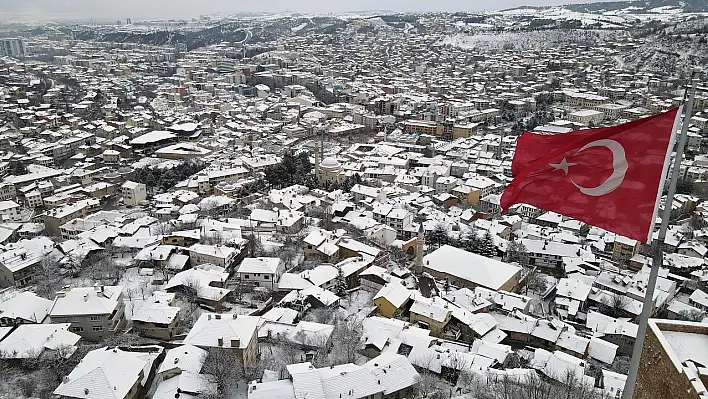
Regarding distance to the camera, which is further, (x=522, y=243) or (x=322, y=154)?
(x=322, y=154)

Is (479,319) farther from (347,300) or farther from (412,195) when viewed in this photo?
(412,195)

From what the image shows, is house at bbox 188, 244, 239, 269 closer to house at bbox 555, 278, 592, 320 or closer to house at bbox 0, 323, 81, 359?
house at bbox 0, 323, 81, 359

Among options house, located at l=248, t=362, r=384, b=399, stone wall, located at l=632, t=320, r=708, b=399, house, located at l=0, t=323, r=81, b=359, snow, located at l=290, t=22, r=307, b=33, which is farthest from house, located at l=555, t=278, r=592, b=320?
snow, located at l=290, t=22, r=307, b=33

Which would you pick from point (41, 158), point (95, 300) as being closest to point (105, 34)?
point (41, 158)

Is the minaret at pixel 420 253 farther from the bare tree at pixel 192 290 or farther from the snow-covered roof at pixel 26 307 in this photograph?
the snow-covered roof at pixel 26 307

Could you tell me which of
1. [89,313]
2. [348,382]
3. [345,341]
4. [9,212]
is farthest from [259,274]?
[9,212]

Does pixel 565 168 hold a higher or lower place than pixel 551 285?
higher

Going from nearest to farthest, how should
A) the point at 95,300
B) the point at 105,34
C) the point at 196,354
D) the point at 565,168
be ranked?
1. the point at 565,168
2. the point at 196,354
3. the point at 95,300
4. the point at 105,34
